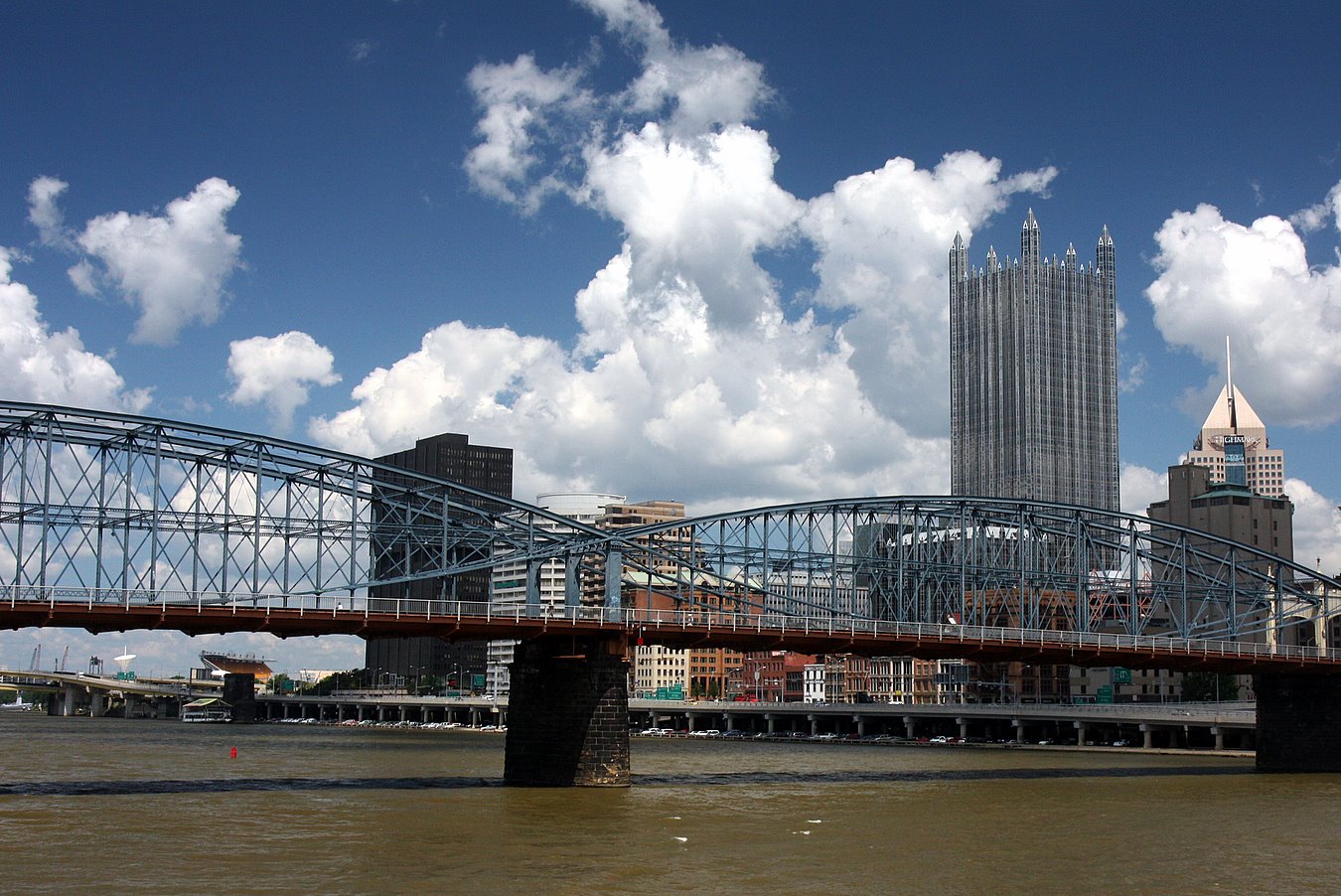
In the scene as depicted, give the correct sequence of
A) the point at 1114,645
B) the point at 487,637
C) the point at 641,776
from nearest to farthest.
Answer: the point at 487,637 → the point at 641,776 → the point at 1114,645

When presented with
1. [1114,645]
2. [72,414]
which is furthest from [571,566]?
[1114,645]

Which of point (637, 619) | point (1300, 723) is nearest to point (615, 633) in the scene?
point (637, 619)

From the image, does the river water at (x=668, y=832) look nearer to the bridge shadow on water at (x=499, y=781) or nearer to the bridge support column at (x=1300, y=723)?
the bridge shadow on water at (x=499, y=781)

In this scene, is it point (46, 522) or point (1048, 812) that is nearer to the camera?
point (1048, 812)

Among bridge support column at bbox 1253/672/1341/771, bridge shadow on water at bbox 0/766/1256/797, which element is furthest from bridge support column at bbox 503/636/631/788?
bridge support column at bbox 1253/672/1341/771

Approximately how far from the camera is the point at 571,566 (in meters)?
93.1

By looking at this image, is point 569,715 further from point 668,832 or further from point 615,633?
point 668,832

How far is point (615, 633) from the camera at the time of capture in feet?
268

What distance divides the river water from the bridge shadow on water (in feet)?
1.24

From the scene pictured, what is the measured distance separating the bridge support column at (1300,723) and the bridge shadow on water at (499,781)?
3146 mm

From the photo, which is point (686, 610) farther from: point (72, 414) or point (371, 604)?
point (72, 414)

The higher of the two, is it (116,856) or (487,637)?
(487,637)

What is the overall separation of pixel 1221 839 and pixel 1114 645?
39409 millimetres

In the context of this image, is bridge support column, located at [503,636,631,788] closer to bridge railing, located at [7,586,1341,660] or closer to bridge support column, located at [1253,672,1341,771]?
bridge railing, located at [7,586,1341,660]
